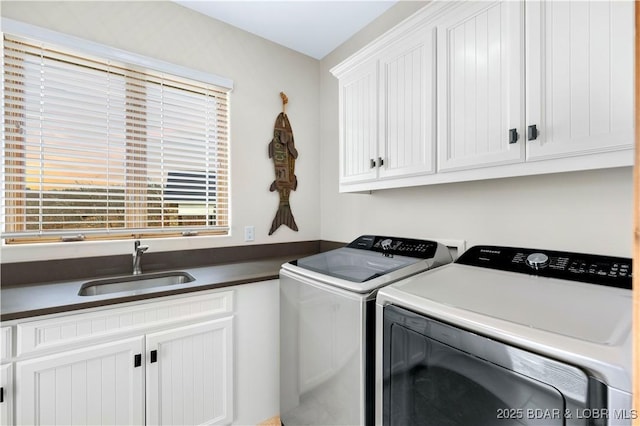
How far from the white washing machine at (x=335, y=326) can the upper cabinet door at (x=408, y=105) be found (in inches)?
18.0

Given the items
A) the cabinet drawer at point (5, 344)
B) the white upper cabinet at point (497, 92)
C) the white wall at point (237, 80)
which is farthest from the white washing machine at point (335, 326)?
the cabinet drawer at point (5, 344)

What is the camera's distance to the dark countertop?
112 centimetres

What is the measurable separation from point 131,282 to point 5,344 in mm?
640

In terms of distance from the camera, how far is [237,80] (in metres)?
2.17

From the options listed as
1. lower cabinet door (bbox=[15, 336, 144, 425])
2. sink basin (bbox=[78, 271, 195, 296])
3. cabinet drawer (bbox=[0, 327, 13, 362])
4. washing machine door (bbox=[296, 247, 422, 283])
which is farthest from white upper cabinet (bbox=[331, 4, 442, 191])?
cabinet drawer (bbox=[0, 327, 13, 362])

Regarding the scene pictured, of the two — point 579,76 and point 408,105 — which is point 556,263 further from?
point 408,105

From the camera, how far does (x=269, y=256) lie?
2.30 meters

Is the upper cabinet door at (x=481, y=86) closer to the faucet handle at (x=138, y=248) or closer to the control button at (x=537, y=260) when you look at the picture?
the control button at (x=537, y=260)

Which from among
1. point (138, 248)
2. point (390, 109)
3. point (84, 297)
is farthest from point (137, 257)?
point (390, 109)

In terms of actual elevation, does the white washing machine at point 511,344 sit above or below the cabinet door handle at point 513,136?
below

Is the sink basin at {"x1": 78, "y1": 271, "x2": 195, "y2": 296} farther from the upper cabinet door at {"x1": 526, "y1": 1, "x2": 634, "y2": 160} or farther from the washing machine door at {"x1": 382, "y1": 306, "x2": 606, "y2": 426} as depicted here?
the upper cabinet door at {"x1": 526, "y1": 1, "x2": 634, "y2": 160}

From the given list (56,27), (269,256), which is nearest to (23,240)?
(56,27)

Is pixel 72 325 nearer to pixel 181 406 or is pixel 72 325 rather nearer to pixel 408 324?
pixel 181 406

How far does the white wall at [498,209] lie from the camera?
1131 mm
